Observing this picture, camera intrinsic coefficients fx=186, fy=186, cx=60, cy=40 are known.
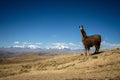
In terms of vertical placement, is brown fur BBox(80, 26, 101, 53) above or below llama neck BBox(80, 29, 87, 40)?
below

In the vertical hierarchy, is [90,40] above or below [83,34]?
below

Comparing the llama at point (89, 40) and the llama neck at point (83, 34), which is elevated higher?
the llama neck at point (83, 34)

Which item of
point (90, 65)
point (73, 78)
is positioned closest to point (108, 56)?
point (90, 65)

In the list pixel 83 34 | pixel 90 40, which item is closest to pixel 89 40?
pixel 90 40

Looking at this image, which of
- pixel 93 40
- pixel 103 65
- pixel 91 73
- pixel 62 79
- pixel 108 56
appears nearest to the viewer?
pixel 62 79

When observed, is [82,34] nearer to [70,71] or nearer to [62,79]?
[70,71]

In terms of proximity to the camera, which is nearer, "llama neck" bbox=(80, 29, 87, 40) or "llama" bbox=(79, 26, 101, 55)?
"llama" bbox=(79, 26, 101, 55)

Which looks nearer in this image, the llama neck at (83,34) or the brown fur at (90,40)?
the brown fur at (90,40)

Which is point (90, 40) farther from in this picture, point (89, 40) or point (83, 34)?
point (83, 34)

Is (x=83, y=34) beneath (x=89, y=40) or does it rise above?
above

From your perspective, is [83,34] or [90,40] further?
[83,34]

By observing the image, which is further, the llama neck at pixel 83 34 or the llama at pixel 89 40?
the llama neck at pixel 83 34

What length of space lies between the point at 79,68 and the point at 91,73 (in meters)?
2.76

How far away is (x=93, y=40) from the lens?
24.8m
